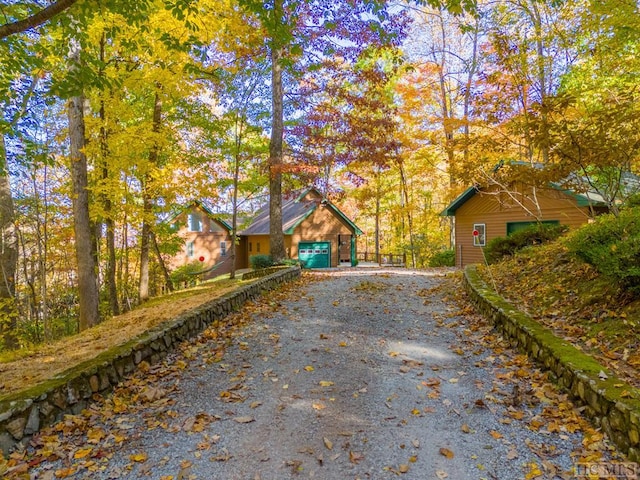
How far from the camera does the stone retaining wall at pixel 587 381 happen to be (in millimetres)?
2936

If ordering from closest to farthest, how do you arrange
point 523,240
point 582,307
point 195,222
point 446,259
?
point 582,307 → point 523,240 → point 446,259 → point 195,222

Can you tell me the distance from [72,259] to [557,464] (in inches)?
740

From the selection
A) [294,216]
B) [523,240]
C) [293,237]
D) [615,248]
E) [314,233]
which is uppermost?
[294,216]

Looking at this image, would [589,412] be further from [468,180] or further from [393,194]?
[393,194]

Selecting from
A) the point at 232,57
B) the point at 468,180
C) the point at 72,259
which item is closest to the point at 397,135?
the point at 232,57

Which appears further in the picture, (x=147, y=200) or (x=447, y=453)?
(x=147, y=200)

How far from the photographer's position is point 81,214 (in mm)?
9445

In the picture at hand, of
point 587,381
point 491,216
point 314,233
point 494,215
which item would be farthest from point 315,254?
point 587,381

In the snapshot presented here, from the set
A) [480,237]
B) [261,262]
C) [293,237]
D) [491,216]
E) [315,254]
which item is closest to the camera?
[261,262]

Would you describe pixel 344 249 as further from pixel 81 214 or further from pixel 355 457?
pixel 355 457

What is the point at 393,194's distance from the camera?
33.3 metres

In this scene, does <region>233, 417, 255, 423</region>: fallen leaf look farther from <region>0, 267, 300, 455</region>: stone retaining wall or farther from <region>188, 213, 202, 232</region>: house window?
<region>188, 213, 202, 232</region>: house window

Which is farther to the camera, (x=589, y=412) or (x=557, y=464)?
(x=589, y=412)

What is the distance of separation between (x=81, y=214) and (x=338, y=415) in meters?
8.46
